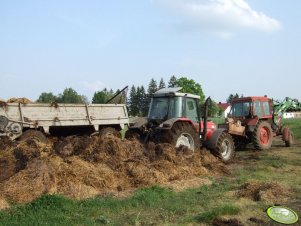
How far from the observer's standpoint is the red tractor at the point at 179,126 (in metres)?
11.6

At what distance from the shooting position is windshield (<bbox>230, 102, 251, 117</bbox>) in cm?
1745

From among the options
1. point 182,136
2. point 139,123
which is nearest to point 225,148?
point 182,136

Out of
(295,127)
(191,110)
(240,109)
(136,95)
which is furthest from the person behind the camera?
(136,95)

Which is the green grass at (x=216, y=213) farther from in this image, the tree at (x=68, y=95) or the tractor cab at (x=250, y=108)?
the tree at (x=68, y=95)

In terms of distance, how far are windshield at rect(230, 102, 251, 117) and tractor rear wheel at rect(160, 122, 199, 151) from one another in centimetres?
606

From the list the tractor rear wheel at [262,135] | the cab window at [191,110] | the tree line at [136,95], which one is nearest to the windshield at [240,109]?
the tractor rear wheel at [262,135]

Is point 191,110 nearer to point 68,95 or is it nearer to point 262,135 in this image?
point 262,135

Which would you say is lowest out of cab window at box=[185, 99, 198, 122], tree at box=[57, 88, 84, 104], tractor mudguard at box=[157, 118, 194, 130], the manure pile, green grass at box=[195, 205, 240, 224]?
green grass at box=[195, 205, 240, 224]

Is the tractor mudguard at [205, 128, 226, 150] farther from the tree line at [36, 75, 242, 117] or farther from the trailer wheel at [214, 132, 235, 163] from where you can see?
the tree line at [36, 75, 242, 117]

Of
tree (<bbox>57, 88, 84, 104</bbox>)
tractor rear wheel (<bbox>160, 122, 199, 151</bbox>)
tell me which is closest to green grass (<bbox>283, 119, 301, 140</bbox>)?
tractor rear wheel (<bbox>160, 122, 199, 151</bbox>)

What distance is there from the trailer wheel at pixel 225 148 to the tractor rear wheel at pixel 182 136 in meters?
0.91

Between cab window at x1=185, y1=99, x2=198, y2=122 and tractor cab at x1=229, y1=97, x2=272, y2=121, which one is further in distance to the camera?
tractor cab at x1=229, y1=97, x2=272, y2=121

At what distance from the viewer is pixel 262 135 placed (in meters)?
17.2

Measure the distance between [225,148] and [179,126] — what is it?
2387 mm
